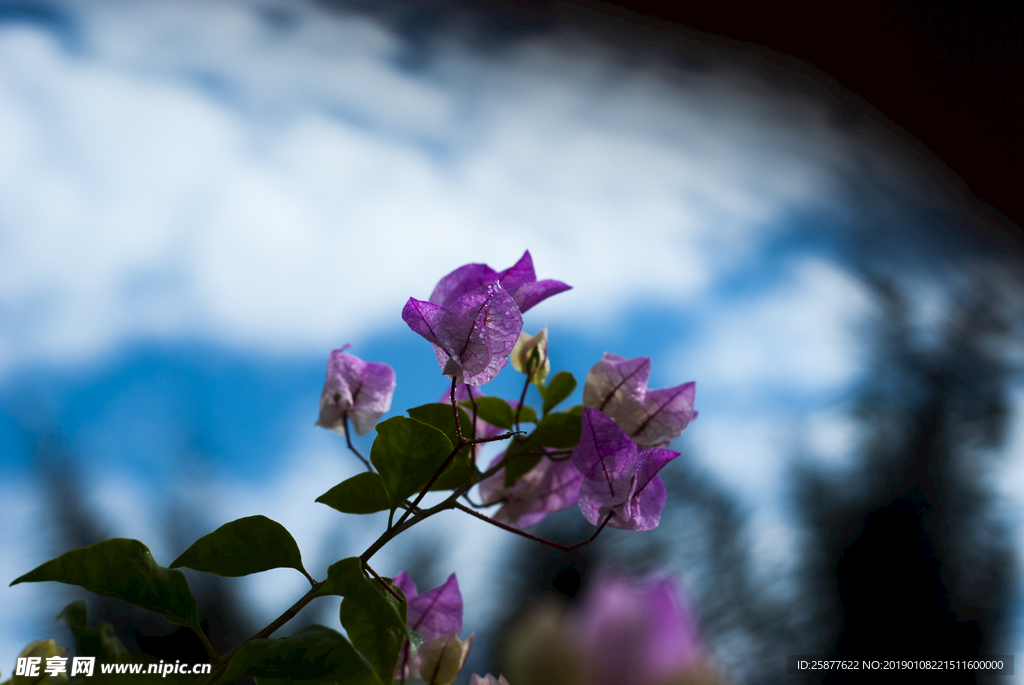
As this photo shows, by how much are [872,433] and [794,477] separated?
0.65ft

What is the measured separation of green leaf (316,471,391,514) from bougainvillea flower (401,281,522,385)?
5cm

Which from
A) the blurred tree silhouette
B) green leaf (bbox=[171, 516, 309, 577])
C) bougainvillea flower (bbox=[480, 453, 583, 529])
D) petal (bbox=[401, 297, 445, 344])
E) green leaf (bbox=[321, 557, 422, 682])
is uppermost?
petal (bbox=[401, 297, 445, 344])

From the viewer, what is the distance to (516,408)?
0.26m

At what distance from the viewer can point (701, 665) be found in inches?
3.4

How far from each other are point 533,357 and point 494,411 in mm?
30

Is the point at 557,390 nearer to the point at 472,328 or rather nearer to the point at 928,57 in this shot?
the point at 472,328

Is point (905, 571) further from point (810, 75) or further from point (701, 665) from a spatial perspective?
point (810, 75)

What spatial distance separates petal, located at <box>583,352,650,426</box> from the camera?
250 millimetres

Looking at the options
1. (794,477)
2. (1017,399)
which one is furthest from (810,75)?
(794,477)

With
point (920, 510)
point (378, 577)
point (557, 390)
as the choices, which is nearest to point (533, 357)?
point (557, 390)

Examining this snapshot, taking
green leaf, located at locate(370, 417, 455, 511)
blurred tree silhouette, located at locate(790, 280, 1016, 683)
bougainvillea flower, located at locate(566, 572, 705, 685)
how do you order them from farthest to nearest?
blurred tree silhouette, located at locate(790, 280, 1016, 683), green leaf, located at locate(370, 417, 455, 511), bougainvillea flower, located at locate(566, 572, 705, 685)

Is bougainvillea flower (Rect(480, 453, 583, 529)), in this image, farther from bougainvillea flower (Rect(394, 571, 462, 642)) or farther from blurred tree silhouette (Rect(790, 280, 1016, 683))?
blurred tree silhouette (Rect(790, 280, 1016, 683))

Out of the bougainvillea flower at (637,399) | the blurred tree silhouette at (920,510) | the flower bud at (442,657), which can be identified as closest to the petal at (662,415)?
the bougainvillea flower at (637,399)

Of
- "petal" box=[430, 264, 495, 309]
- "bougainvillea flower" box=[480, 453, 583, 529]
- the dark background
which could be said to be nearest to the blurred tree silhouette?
the dark background
